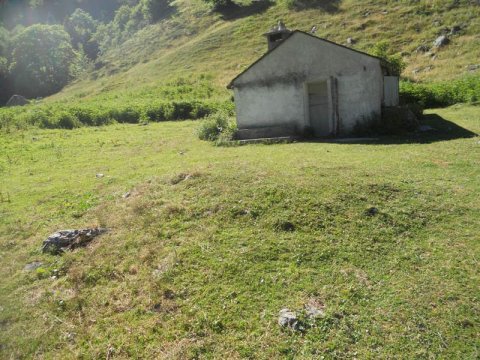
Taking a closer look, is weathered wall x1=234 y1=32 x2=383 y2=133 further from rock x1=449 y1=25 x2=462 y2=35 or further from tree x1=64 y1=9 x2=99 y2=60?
tree x1=64 y1=9 x2=99 y2=60

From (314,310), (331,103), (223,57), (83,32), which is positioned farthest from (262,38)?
(83,32)

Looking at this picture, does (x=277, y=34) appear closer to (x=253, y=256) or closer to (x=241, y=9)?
(x=253, y=256)

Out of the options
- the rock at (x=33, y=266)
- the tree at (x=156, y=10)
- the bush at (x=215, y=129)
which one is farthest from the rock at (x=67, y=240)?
the tree at (x=156, y=10)

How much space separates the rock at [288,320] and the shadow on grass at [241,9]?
65.6 meters

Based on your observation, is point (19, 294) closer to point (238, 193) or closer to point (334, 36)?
point (238, 193)

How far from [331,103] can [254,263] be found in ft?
43.0

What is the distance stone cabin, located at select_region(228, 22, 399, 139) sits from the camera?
59.2 feet

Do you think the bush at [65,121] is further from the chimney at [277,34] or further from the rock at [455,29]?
the rock at [455,29]

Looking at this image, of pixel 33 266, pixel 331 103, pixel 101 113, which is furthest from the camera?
pixel 101 113

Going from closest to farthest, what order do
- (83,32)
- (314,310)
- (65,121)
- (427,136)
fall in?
(314,310)
(427,136)
(65,121)
(83,32)

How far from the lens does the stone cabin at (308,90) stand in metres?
18.0

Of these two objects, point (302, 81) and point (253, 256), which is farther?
point (302, 81)

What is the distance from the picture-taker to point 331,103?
18.4m

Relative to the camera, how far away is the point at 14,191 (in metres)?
12.6
